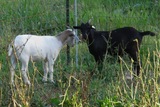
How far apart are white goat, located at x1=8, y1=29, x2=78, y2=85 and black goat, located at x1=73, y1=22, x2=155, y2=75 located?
0.42m

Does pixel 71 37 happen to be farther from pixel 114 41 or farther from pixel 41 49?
pixel 114 41

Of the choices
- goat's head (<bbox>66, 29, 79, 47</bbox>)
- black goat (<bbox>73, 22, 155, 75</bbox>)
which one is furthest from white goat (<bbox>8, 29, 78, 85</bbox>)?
black goat (<bbox>73, 22, 155, 75</bbox>)

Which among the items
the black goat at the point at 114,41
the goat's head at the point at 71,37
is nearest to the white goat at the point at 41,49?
the goat's head at the point at 71,37

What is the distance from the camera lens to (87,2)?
1342 centimetres

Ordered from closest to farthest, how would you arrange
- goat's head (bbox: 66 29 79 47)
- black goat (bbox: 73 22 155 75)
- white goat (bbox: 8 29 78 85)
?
white goat (bbox: 8 29 78 85) < goat's head (bbox: 66 29 79 47) < black goat (bbox: 73 22 155 75)

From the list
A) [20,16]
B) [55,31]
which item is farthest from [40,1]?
[55,31]

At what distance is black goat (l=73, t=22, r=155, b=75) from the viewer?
9.17 metres

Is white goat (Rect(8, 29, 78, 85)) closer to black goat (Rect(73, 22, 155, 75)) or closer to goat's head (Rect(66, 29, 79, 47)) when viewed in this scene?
goat's head (Rect(66, 29, 79, 47))

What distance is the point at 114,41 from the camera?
9289 millimetres

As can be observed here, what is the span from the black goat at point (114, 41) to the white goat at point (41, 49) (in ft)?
1.37

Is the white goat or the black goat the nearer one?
the white goat

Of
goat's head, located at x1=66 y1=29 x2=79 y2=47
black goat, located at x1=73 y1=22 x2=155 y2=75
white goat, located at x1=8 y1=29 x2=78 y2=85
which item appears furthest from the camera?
black goat, located at x1=73 y1=22 x2=155 y2=75

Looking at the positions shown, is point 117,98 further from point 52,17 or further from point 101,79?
point 52,17

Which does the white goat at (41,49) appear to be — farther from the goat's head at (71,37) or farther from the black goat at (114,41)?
the black goat at (114,41)
